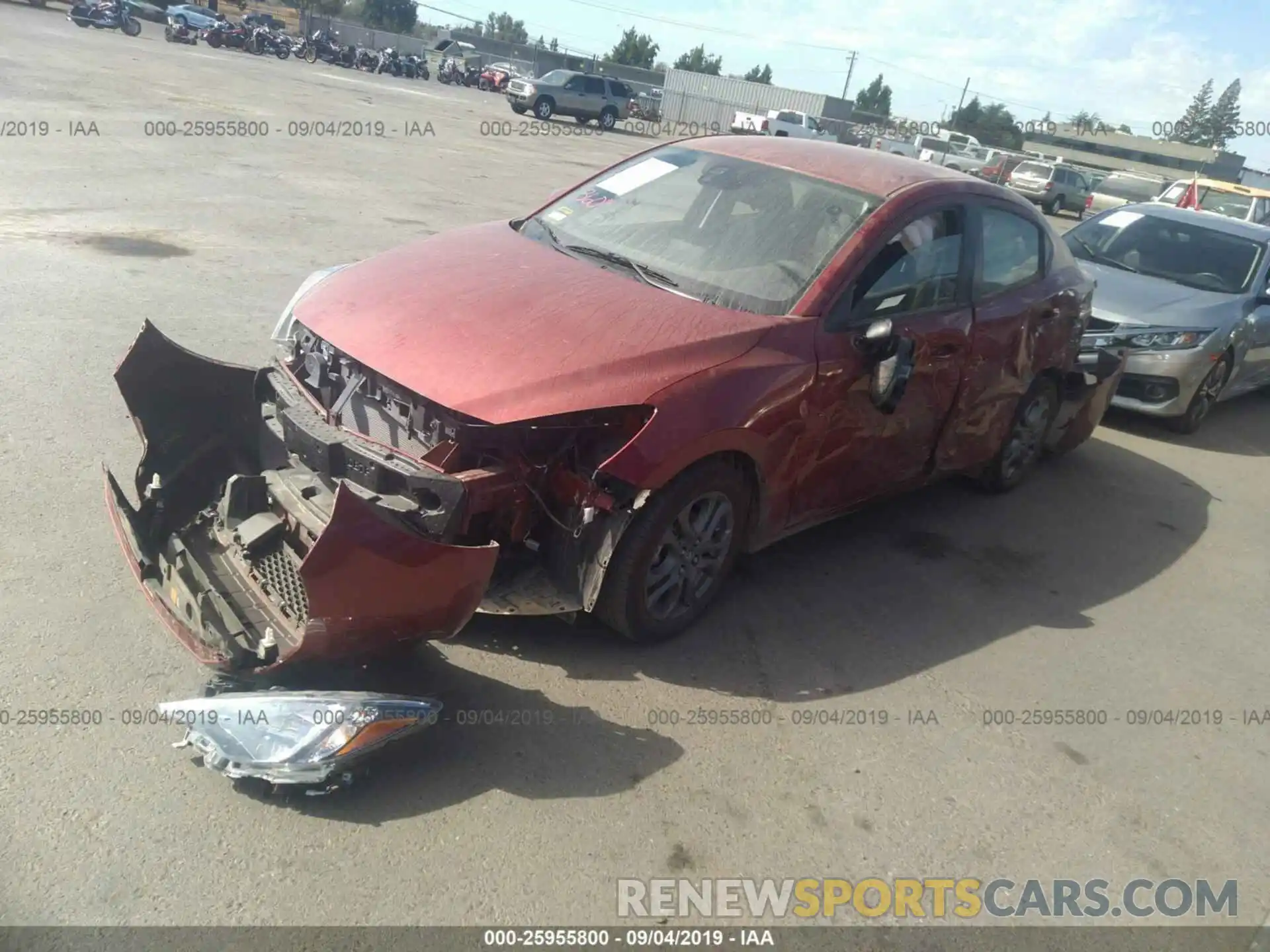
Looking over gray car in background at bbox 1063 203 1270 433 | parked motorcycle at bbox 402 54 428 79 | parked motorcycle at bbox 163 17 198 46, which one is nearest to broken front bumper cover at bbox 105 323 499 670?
gray car in background at bbox 1063 203 1270 433

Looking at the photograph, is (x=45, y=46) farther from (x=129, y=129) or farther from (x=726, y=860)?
(x=726, y=860)

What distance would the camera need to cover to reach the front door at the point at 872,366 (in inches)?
165

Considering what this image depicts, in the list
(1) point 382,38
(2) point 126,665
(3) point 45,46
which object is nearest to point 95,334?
(2) point 126,665

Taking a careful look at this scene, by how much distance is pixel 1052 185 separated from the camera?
33.2 metres

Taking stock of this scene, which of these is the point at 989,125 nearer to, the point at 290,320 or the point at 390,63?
the point at 390,63

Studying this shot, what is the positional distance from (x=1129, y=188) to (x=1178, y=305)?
27215 millimetres

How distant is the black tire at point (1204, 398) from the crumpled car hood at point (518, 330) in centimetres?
578

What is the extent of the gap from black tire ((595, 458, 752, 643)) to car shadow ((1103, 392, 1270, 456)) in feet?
18.6

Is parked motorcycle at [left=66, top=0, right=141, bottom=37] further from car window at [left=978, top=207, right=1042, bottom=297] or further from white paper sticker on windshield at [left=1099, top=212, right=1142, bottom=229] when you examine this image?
car window at [left=978, top=207, right=1042, bottom=297]

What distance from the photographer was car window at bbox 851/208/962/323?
4.30 m

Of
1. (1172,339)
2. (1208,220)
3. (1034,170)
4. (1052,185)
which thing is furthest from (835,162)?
(1034,170)

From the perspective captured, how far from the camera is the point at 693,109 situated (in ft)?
167

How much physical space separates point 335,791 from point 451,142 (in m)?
20.2

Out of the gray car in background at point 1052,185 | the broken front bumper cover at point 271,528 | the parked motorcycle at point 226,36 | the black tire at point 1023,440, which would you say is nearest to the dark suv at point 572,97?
the parked motorcycle at point 226,36
